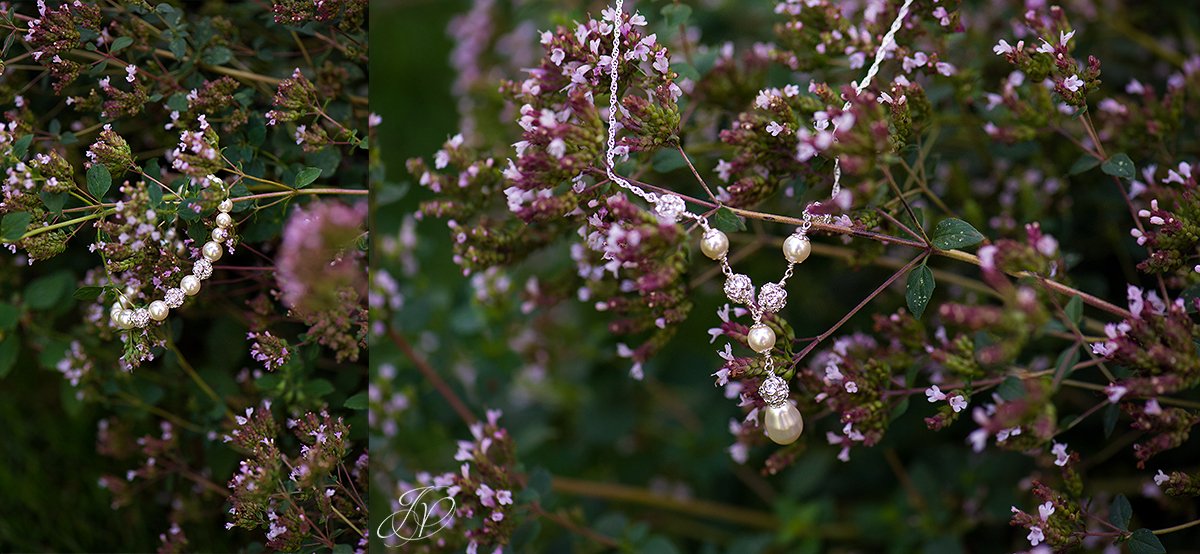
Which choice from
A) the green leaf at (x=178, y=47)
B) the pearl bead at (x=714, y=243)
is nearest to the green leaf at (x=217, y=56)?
the green leaf at (x=178, y=47)

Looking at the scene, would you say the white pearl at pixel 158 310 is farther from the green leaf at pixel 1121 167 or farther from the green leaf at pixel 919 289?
the green leaf at pixel 1121 167

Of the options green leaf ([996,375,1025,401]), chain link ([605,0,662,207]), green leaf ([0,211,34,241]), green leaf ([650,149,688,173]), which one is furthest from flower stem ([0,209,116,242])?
green leaf ([996,375,1025,401])

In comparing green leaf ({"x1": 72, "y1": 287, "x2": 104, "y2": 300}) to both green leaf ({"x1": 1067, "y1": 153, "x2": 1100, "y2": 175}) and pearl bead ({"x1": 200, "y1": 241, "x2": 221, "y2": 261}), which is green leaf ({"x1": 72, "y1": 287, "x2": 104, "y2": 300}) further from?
green leaf ({"x1": 1067, "y1": 153, "x2": 1100, "y2": 175})

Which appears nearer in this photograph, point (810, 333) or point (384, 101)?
point (810, 333)

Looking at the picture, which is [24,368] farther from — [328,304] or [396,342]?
[328,304]

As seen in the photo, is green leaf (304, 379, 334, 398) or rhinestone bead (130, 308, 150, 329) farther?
green leaf (304, 379, 334, 398)

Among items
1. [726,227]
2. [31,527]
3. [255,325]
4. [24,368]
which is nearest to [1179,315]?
[726,227]
